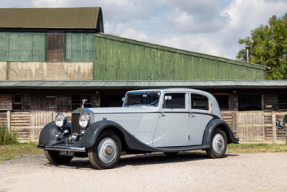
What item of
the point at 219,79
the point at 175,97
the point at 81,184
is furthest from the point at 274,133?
the point at 81,184

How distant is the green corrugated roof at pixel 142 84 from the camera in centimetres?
1406

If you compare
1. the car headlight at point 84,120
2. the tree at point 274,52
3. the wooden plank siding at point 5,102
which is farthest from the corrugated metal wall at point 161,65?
the tree at point 274,52

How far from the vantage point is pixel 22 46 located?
16.2 meters

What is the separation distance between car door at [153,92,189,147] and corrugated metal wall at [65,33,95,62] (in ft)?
29.6

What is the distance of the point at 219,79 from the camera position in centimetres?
1573

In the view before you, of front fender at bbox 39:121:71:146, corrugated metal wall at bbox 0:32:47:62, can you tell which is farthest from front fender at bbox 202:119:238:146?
corrugated metal wall at bbox 0:32:47:62

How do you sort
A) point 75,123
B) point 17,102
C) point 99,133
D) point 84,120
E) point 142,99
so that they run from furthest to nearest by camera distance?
1. point 17,102
2. point 142,99
3. point 75,123
4. point 84,120
5. point 99,133

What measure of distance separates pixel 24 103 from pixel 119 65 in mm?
4893

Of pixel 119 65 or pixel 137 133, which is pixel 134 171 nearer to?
pixel 137 133

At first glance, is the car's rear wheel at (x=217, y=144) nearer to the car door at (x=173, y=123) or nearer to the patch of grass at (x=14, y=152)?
the car door at (x=173, y=123)

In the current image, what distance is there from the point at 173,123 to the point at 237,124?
7.94 meters

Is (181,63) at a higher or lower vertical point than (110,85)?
higher

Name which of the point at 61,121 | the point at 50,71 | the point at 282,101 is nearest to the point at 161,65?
the point at 50,71

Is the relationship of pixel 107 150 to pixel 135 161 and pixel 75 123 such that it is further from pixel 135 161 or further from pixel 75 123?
pixel 135 161
